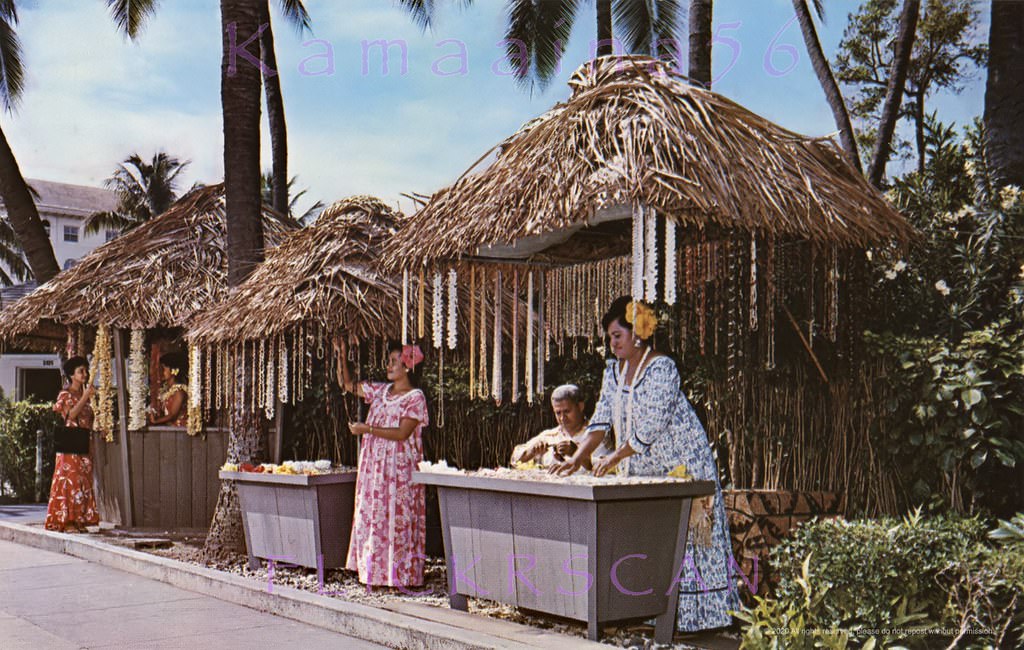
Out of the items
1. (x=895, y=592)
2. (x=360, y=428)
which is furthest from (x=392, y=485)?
(x=895, y=592)

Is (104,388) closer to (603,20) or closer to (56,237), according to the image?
(603,20)

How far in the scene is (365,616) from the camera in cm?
751

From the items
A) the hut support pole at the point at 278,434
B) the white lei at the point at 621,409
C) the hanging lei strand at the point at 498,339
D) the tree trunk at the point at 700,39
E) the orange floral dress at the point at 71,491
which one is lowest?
the orange floral dress at the point at 71,491

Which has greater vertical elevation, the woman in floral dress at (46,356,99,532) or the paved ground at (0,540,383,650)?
the woman in floral dress at (46,356,99,532)

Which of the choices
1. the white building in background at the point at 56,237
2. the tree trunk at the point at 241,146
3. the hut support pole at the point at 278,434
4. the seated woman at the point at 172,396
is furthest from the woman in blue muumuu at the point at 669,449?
the white building in background at the point at 56,237

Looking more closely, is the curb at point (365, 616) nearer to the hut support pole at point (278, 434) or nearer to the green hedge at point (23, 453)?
the hut support pole at point (278, 434)

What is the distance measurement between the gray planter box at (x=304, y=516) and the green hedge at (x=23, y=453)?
1049 cm

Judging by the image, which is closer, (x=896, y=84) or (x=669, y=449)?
(x=669, y=449)

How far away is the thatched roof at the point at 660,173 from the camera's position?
6496 millimetres

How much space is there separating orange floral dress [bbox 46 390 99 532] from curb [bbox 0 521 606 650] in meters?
2.50

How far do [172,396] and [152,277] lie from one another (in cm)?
150

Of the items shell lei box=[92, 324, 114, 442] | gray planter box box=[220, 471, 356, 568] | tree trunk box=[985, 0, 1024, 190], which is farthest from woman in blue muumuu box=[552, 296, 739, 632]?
shell lei box=[92, 324, 114, 442]

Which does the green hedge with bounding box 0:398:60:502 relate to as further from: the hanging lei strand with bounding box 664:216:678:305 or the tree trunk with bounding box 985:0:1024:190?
the tree trunk with bounding box 985:0:1024:190

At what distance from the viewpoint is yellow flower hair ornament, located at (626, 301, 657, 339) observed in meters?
6.80
